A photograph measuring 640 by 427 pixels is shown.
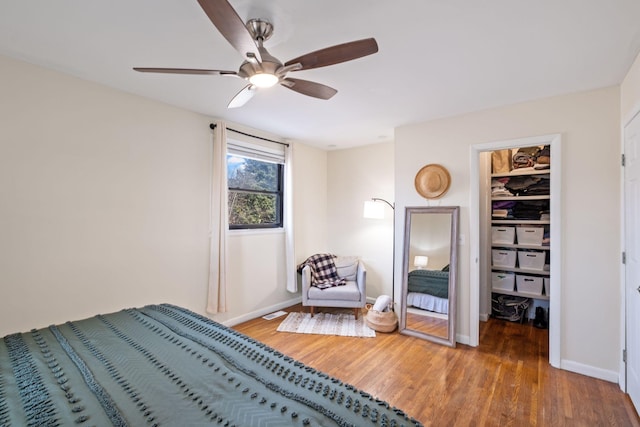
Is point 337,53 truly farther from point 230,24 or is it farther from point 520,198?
point 520,198

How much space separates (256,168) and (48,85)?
2155 millimetres

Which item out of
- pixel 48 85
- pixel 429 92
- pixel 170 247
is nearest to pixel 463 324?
pixel 429 92

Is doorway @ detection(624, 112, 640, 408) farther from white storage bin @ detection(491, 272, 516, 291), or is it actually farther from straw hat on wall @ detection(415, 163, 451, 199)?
white storage bin @ detection(491, 272, 516, 291)

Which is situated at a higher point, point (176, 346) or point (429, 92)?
point (429, 92)

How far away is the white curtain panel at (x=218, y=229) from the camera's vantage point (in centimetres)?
327

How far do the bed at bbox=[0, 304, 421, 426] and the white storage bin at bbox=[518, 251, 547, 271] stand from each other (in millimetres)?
3457

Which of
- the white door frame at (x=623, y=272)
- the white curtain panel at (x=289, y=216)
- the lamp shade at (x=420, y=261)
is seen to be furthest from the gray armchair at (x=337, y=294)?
the white door frame at (x=623, y=272)

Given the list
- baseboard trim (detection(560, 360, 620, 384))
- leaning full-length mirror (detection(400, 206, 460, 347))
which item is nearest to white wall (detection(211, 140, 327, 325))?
leaning full-length mirror (detection(400, 206, 460, 347))

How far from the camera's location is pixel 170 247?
2.99 metres

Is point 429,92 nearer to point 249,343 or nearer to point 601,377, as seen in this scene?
point 249,343

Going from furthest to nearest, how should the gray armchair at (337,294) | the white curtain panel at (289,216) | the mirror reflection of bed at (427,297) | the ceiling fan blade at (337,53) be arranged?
1. the white curtain panel at (289,216)
2. the gray armchair at (337,294)
3. the mirror reflection of bed at (427,297)
4. the ceiling fan blade at (337,53)

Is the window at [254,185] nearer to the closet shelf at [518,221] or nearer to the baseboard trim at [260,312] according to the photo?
the baseboard trim at [260,312]

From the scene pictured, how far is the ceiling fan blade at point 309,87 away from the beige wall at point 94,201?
5.75ft

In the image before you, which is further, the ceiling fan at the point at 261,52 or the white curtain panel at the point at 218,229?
the white curtain panel at the point at 218,229
